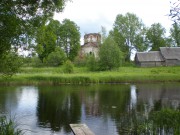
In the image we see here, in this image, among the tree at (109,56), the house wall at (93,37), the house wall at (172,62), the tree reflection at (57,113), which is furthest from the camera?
the house wall at (93,37)

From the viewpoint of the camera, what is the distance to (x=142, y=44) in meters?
88.3

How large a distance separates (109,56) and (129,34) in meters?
23.8

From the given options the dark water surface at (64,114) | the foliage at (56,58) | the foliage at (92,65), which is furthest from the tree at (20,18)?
the foliage at (56,58)

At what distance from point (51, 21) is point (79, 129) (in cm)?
567

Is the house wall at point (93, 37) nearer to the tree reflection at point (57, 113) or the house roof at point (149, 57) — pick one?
the house roof at point (149, 57)

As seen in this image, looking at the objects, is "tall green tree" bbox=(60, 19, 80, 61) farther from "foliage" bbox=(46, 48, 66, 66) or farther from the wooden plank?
the wooden plank

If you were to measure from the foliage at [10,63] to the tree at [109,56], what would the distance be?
5465 centimetres

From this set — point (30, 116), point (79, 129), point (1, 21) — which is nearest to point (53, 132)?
point (79, 129)

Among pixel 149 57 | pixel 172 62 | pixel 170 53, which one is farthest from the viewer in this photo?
pixel 170 53

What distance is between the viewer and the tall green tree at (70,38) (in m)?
81.1

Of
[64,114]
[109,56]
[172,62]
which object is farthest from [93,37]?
[64,114]

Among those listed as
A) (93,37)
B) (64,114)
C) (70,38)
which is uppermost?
(93,37)

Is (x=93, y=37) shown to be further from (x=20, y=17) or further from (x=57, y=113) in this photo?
(x=20, y=17)

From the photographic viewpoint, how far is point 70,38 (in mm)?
81750
